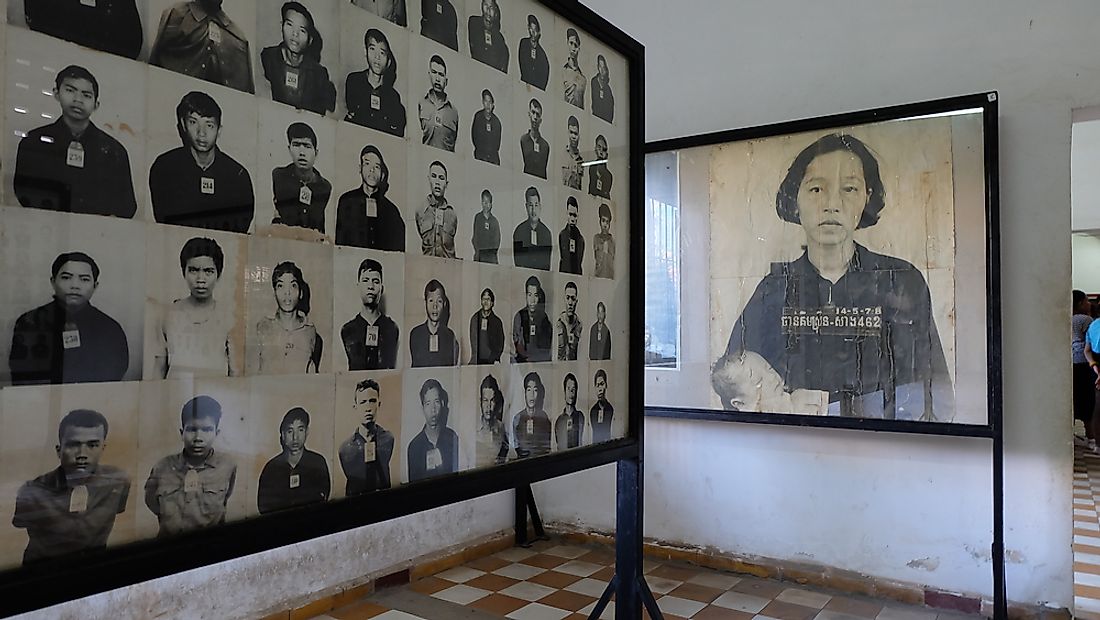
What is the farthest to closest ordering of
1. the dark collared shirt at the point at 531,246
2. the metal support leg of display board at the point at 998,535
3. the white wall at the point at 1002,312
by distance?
the white wall at the point at 1002,312, the metal support leg of display board at the point at 998,535, the dark collared shirt at the point at 531,246

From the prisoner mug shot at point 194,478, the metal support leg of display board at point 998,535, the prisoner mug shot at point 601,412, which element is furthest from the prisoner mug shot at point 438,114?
the metal support leg of display board at point 998,535

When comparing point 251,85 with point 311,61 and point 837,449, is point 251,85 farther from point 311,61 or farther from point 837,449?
point 837,449

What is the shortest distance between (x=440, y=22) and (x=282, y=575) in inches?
92.1

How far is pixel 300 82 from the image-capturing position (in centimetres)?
122

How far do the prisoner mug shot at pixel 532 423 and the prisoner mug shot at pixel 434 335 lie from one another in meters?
0.25

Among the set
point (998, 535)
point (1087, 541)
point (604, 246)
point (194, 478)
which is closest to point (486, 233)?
point (604, 246)

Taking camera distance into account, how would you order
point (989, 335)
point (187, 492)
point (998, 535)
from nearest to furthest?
point (187, 492) → point (998, 535) → point (989, 335)

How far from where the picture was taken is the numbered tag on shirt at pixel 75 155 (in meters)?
0.94

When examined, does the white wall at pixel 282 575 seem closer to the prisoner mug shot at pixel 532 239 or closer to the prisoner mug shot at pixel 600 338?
the prisoner mug shot at pixel 600 338

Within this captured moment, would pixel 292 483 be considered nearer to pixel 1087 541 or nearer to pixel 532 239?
pixel 532 239

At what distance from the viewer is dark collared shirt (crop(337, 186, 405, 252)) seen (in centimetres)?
129

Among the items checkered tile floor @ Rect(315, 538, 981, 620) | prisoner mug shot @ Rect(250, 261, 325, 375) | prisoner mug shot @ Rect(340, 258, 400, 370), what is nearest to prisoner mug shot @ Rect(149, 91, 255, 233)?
prisoner mug shot @ Rect(250, 261, 325, 375)

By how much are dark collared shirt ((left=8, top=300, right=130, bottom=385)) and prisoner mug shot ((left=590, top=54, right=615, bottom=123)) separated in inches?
52.8

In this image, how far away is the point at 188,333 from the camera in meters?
1.05
